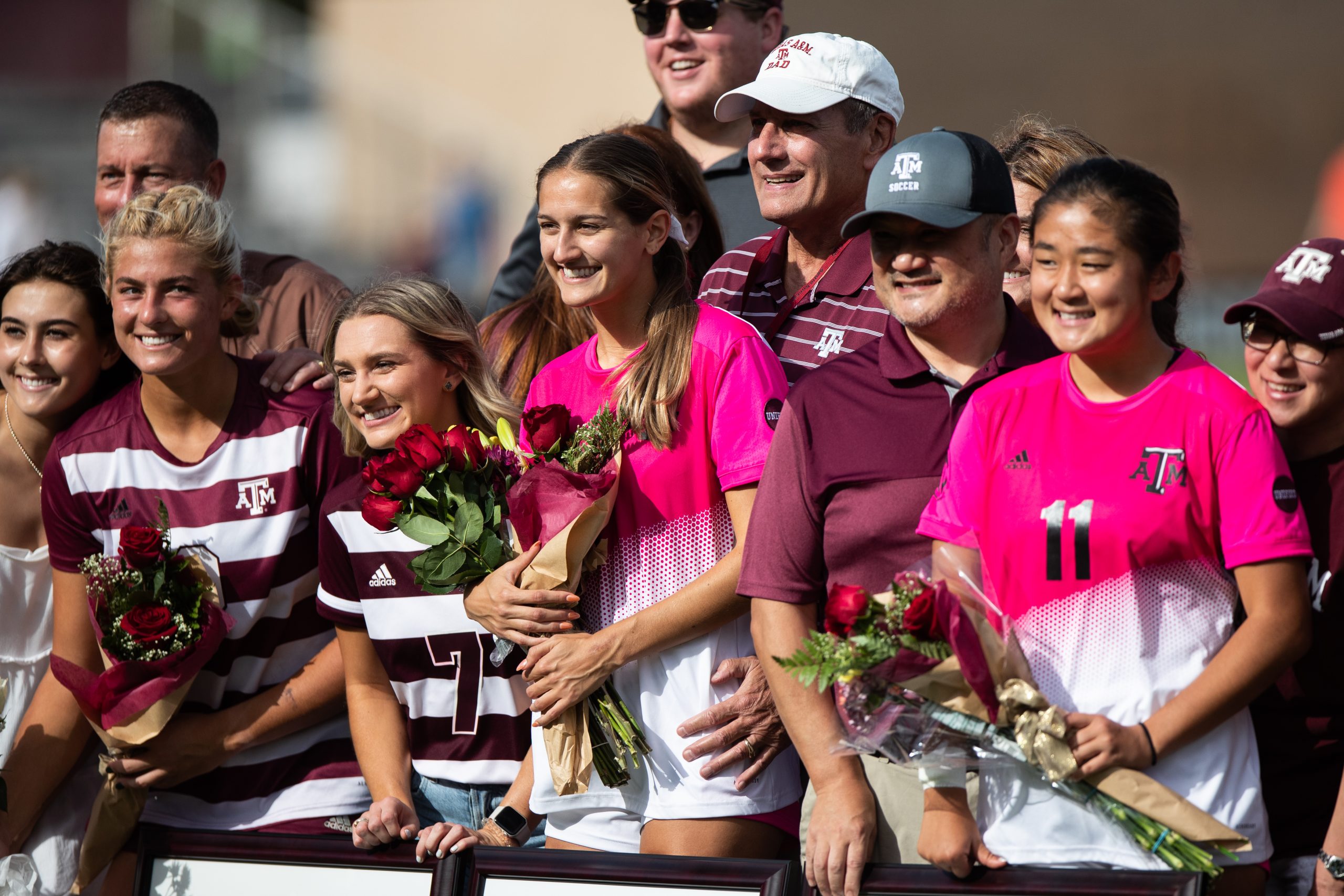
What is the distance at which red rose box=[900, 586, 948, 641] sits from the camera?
2965 mm

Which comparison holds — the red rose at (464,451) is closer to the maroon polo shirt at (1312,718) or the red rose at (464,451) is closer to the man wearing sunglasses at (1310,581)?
the man wearing sunglasses at (1310,581)

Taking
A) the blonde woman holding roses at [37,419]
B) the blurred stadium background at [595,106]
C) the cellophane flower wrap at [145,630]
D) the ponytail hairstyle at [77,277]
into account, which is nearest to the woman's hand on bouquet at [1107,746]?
the cellophane flower wrap at [145,630]

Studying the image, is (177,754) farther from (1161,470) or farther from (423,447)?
(1161,470)

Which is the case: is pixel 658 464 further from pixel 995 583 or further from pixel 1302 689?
pixel 1302 689

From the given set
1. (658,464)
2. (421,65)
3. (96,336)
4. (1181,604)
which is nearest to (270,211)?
(421,65)

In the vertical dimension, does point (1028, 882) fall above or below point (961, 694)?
below

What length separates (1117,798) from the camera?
2984 mm

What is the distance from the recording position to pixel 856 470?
11.2ft

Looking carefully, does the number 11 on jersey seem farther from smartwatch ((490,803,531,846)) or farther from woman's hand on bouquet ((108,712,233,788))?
woman's hand on bouquet ((108,712,233,788))

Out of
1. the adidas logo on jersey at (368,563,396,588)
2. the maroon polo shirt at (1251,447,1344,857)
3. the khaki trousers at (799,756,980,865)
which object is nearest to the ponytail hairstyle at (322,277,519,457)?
the adidas logo on jersey at (368,563,396,588)

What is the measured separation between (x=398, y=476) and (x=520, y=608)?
454 mm

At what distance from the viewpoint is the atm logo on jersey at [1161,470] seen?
118 inches

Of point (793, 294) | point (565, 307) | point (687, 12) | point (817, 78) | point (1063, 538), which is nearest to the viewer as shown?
point (1063, 538)

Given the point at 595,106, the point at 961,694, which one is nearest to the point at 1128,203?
the point at 961,694
